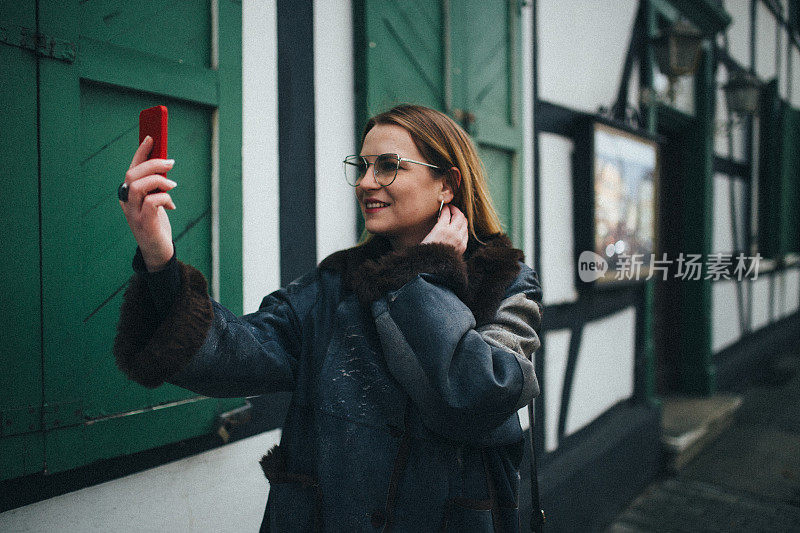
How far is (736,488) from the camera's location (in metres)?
4.03

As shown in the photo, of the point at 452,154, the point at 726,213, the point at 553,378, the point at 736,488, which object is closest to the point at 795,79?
the point at 726,213

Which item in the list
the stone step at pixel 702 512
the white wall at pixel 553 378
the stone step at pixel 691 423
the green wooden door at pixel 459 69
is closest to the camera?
the green wooden door at pixel 459 69

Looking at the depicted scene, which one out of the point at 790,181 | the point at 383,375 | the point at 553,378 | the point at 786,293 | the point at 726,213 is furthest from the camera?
the point at 786,293

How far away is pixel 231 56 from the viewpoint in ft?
5.69

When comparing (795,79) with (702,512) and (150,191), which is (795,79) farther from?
(150,191)

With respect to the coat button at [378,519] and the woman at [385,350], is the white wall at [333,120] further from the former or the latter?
the coat button at [378,519]

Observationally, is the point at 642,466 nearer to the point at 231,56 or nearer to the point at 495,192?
the point at 495,192

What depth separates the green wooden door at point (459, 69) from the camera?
7.21 feet

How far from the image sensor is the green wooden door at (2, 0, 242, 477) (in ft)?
4.43

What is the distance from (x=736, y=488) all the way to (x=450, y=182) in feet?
12.4

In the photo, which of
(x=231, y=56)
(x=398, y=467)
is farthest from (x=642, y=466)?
(x=231, y=56)

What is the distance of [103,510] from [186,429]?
0.27 metres

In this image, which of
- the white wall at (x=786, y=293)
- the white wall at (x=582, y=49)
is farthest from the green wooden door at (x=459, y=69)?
the white wall at (x=786, y=293)

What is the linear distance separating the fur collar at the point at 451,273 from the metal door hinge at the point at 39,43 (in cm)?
85
